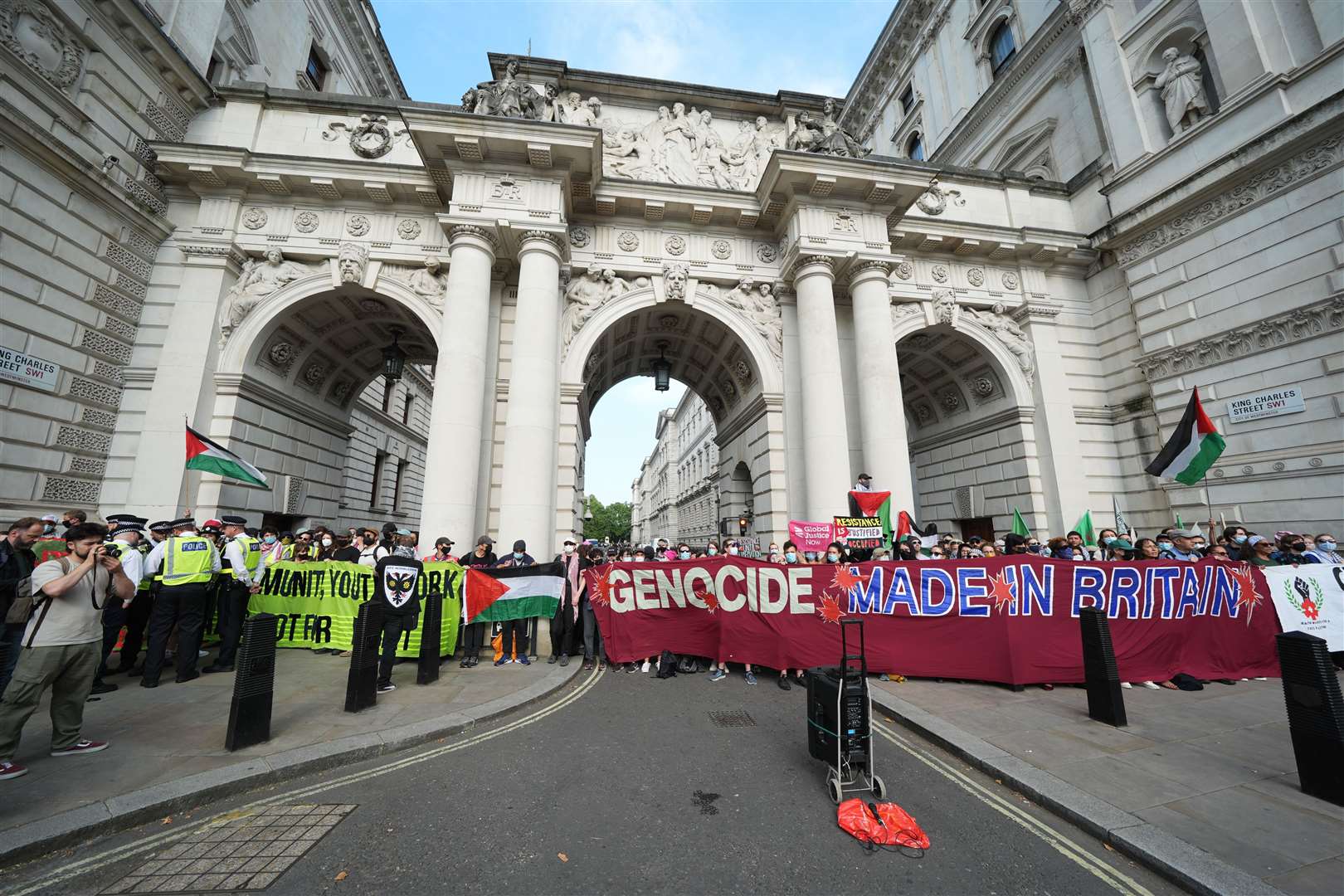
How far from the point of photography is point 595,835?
3436 mm

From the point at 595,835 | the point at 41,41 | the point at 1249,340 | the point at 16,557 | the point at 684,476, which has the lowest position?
the point at 595,835

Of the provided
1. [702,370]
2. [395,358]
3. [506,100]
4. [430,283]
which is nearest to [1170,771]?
[702,370]

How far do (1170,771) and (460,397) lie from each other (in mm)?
11305

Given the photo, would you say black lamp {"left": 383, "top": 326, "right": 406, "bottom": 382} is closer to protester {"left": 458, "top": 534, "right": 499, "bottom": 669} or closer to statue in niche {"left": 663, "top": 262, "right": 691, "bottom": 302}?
protester {"left": 458, "top": 534, "right": 499, "bottom": 669}

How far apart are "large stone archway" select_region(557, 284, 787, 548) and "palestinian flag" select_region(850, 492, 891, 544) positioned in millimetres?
1841

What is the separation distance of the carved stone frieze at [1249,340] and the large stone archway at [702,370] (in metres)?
10.2

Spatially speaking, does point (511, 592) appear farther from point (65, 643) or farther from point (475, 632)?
point (65, 643)

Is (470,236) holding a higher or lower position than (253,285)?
higher

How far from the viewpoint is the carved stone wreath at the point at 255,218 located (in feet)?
40.7

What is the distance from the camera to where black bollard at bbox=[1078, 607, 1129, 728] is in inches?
206

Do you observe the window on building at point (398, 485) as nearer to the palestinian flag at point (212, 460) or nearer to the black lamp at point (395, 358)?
the black lamp at point (395, 358)

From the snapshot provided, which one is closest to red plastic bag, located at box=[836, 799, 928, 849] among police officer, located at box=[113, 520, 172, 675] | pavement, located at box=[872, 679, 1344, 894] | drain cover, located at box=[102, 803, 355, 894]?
pavement, located at box=[872, 679, 1344, 894]

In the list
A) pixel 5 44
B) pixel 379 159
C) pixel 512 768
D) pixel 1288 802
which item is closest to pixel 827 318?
pixel 1288 802

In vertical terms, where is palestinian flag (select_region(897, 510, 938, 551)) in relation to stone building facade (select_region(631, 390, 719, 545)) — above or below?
below
